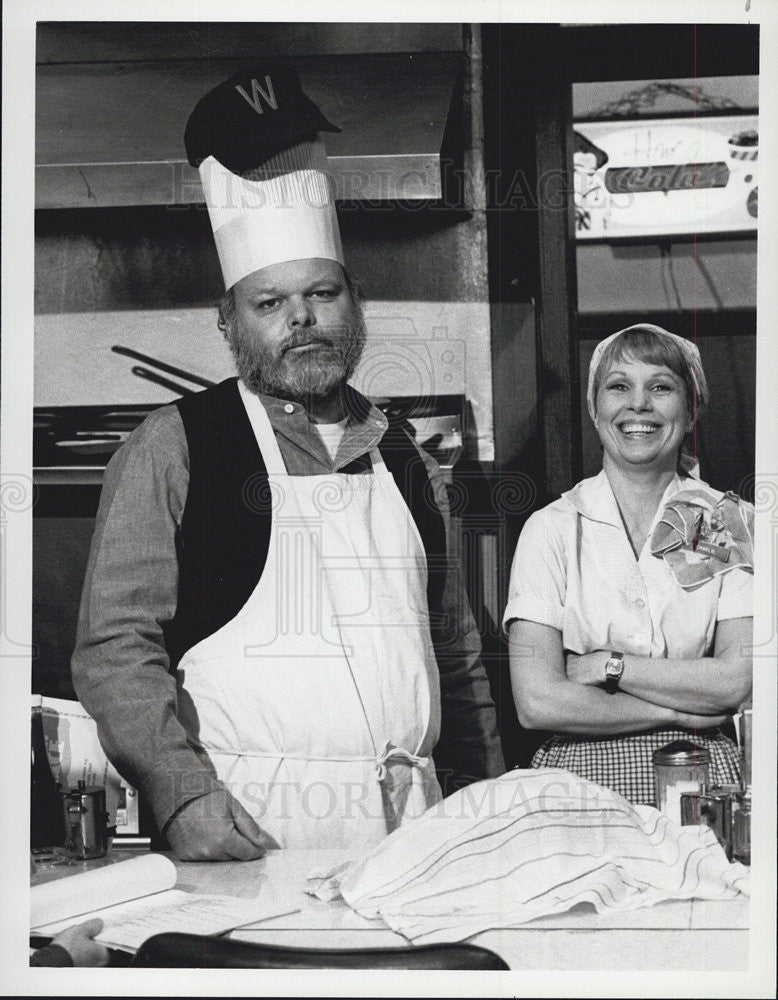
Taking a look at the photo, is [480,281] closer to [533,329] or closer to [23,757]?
[533,329]

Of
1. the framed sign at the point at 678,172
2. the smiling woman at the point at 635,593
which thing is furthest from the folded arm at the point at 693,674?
the framed sign at the point at 678,172

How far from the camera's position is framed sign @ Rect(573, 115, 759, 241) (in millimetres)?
2875

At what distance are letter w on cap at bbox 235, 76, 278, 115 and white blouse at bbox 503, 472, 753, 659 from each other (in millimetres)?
1132

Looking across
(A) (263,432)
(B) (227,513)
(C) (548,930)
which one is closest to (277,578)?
(B) (227,513)

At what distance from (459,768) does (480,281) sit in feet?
3.69

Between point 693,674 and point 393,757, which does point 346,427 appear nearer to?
point 393,757

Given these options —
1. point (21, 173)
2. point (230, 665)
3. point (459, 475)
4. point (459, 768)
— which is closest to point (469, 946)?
point (459, 768)

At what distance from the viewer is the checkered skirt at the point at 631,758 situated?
276 centimetres

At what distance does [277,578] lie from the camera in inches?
111

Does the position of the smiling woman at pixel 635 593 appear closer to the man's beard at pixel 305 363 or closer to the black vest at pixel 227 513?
the black vest at pixel 227 513

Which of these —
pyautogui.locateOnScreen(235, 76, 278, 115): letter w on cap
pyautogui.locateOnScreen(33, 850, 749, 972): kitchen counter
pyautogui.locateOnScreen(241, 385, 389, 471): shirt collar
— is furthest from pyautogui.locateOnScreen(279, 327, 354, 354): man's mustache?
pyautogui.locateOnScreen(33, 850, 749, 972): kitchen counter

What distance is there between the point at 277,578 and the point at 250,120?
3.48 feet

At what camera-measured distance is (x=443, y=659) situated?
112 inches

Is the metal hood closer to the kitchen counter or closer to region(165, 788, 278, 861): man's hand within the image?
region(165, 788, 278, 861): man's hand
